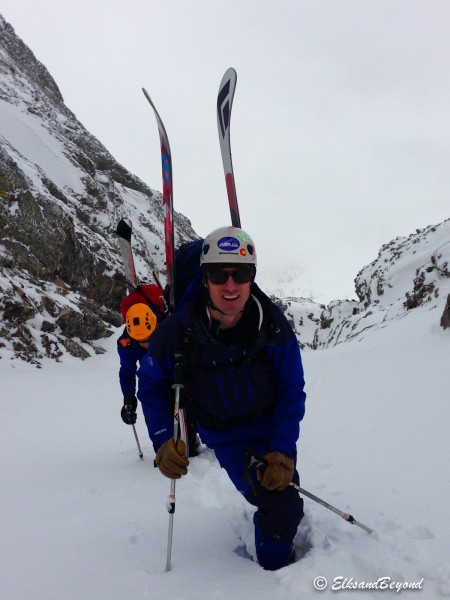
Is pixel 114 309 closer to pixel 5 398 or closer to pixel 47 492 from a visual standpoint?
pixel 5 398

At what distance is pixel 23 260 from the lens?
→ 2045cm

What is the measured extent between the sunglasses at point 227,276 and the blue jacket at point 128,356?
9.81 feet

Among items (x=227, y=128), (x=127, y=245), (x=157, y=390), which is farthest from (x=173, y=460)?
(x=127, y=245)

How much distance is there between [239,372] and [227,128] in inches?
118

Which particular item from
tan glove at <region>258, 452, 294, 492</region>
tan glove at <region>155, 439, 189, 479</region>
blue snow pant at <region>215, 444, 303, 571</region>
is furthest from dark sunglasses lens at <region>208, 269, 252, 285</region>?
blue snow pant at <region>215, 444, 303, 571</region>

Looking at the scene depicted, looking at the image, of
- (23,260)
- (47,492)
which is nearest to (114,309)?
(23,260)

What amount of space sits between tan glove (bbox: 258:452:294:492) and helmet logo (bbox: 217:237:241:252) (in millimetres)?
1698

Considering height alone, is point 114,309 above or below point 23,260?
below

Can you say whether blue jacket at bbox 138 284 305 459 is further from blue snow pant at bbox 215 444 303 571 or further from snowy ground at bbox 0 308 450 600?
snowy ground at bbox 0 308 450 600

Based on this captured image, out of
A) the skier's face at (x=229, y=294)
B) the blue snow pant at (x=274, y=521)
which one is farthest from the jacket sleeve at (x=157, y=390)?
the blue snow pant at (x=274, y=521)

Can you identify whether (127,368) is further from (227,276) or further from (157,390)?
(227,276)

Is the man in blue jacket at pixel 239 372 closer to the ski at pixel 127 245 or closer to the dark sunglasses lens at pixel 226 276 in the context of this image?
the dark sunglasses lens at pixel 226 276

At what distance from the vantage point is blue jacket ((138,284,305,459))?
318 cm

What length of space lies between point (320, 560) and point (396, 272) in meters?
48.3
